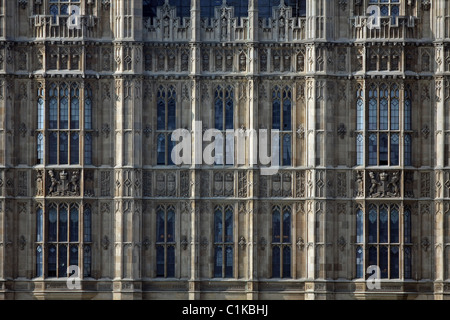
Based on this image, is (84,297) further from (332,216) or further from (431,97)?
(431,97)

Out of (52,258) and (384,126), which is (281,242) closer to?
(384,126)

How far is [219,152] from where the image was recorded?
298 feet

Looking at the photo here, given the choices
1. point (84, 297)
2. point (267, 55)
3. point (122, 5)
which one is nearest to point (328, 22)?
point (267, 55)

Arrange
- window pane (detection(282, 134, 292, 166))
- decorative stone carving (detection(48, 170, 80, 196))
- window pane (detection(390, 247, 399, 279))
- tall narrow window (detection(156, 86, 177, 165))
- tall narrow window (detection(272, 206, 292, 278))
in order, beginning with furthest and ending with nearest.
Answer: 1. window pane (detection(282, 134, 292, 166))
2. tall narrow window (detection(156, 86, 177, 165))
3. tall narrow window (detection(272, 206, 292, 278))
4. window pane (detection(390, 247, 399, 279))
5. decorative stone carving (detection(48, 170, 80, 196))

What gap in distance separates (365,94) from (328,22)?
10.9 feet

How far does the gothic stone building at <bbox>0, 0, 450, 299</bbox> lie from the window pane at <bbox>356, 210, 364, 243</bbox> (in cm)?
8

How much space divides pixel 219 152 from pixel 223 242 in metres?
3.71

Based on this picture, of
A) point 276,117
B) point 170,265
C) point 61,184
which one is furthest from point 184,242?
point 276,117

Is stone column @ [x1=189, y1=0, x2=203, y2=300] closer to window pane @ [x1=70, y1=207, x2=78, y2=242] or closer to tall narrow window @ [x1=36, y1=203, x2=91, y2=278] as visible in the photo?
tall narrow window @ [x1=36, y1=203, x2=91, y2=278]

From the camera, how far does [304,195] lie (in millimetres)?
90438

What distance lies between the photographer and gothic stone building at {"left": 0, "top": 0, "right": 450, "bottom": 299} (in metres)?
90.1

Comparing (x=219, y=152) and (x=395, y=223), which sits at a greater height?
(x=219, y=152)

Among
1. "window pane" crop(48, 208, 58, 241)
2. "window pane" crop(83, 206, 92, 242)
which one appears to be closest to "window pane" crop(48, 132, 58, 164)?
"window pane" crop(48, 208, 58, 241)

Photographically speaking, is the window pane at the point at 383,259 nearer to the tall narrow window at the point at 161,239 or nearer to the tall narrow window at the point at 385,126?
the tall narrow window at the point at 385,126
